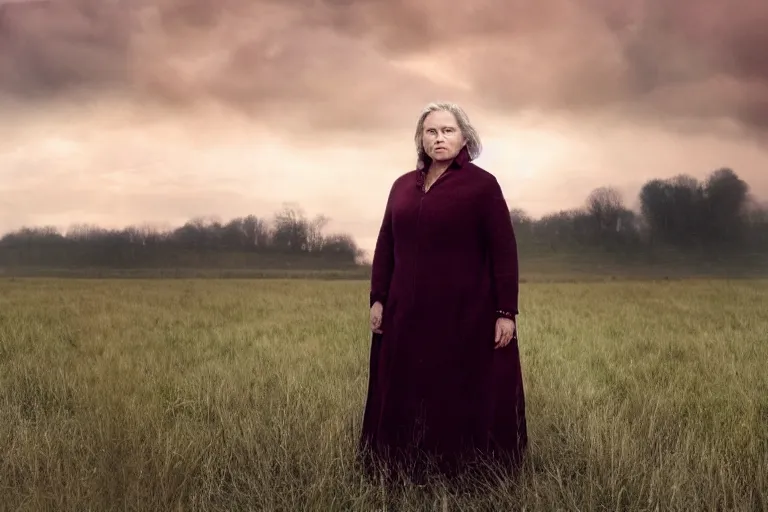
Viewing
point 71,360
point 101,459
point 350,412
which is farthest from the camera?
point 71,360

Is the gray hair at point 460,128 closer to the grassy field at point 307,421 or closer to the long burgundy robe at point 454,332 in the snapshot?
the long burgundy robe at point 454,332

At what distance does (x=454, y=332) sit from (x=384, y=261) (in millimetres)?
602

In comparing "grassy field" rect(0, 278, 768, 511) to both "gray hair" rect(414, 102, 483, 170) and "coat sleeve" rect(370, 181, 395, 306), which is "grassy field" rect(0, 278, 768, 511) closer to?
"coat sleeve" rect(370, 181, 395, 306)

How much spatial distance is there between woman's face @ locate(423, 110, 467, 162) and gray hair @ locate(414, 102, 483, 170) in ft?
0.08

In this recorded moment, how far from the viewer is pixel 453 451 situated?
11.8 feet

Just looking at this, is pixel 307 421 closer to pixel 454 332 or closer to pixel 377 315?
pixel 377 315

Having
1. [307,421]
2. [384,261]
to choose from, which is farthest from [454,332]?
[307,421]

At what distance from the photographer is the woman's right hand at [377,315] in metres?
3.85

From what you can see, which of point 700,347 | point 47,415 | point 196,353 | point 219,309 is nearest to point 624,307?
point 700,347

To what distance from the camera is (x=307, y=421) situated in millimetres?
4398

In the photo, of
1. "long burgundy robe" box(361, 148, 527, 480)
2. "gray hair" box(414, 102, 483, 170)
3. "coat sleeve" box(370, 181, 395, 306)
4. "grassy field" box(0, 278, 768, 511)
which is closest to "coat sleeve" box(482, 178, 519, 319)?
"long burgundy robe" box(361, 148, 527, 480)

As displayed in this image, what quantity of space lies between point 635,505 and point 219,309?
1063 centimetres

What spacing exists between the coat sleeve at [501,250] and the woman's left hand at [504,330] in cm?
3

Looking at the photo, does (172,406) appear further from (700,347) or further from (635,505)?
(700,347)
